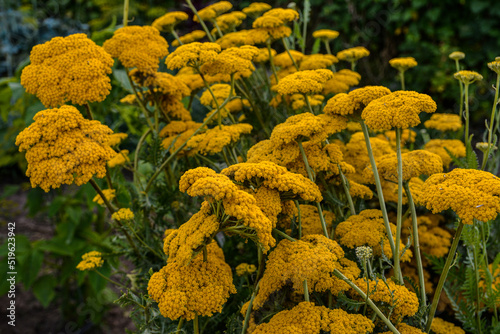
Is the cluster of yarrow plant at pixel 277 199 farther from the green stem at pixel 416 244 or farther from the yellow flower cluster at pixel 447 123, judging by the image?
the yellow flower cluster at pixel 447 123

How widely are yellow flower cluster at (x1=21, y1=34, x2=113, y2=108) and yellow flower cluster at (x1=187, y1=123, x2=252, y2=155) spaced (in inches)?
12.3

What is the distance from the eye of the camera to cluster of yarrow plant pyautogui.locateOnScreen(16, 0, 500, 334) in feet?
2.93

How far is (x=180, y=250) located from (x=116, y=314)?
8.13ft

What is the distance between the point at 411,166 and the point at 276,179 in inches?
17.3

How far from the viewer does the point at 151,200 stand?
1.43 m

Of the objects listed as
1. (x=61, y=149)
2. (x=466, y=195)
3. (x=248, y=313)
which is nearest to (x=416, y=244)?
(x=466, y=195)

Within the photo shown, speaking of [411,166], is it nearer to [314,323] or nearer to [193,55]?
[314,323]

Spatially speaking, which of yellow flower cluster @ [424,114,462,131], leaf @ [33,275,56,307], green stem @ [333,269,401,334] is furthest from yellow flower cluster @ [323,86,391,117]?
leaf @ [33,275,56,307]

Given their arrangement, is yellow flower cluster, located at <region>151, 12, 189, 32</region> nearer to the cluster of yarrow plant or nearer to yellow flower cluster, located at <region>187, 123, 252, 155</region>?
the cluster of yarrow plant

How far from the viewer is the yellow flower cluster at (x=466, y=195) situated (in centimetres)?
84

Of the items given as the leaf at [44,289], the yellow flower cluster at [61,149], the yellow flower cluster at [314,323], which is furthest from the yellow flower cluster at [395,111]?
the leaf at [44,289]

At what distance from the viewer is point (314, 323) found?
0.87 meters

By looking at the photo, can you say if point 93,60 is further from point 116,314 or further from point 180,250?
point 116,314

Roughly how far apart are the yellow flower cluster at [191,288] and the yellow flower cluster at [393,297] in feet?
1.08
